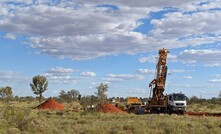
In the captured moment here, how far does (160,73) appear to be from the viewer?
48.7 m

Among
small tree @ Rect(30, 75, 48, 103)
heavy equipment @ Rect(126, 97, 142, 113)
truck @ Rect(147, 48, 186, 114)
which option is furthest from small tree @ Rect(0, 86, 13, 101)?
truck @ Rect(147, 48, 186, 114)

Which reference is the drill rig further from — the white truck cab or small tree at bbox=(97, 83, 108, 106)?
small tree at bbox=(97, 83, 108, 106)

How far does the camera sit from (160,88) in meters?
49.3

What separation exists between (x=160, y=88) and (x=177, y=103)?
3.49 meters

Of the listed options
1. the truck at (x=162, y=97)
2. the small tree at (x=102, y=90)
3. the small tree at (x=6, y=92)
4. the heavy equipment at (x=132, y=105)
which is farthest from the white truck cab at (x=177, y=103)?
the small tree at (x=6, y=92)

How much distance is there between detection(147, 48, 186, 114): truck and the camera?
1842 inches

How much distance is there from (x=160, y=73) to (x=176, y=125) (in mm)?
21407

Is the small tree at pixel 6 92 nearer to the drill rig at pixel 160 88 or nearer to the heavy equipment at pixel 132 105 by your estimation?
the heavy equipment at pixel 132 105

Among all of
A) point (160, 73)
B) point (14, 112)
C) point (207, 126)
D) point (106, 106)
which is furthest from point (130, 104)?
point (14, 112)

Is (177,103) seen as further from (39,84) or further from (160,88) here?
(39,84)

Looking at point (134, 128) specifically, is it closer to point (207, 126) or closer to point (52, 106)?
point (207, 126)

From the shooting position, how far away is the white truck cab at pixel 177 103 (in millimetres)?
46469

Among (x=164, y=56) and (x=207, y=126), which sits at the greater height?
(x=164, y=56)

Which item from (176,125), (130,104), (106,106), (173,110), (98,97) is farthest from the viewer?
(98,97)
